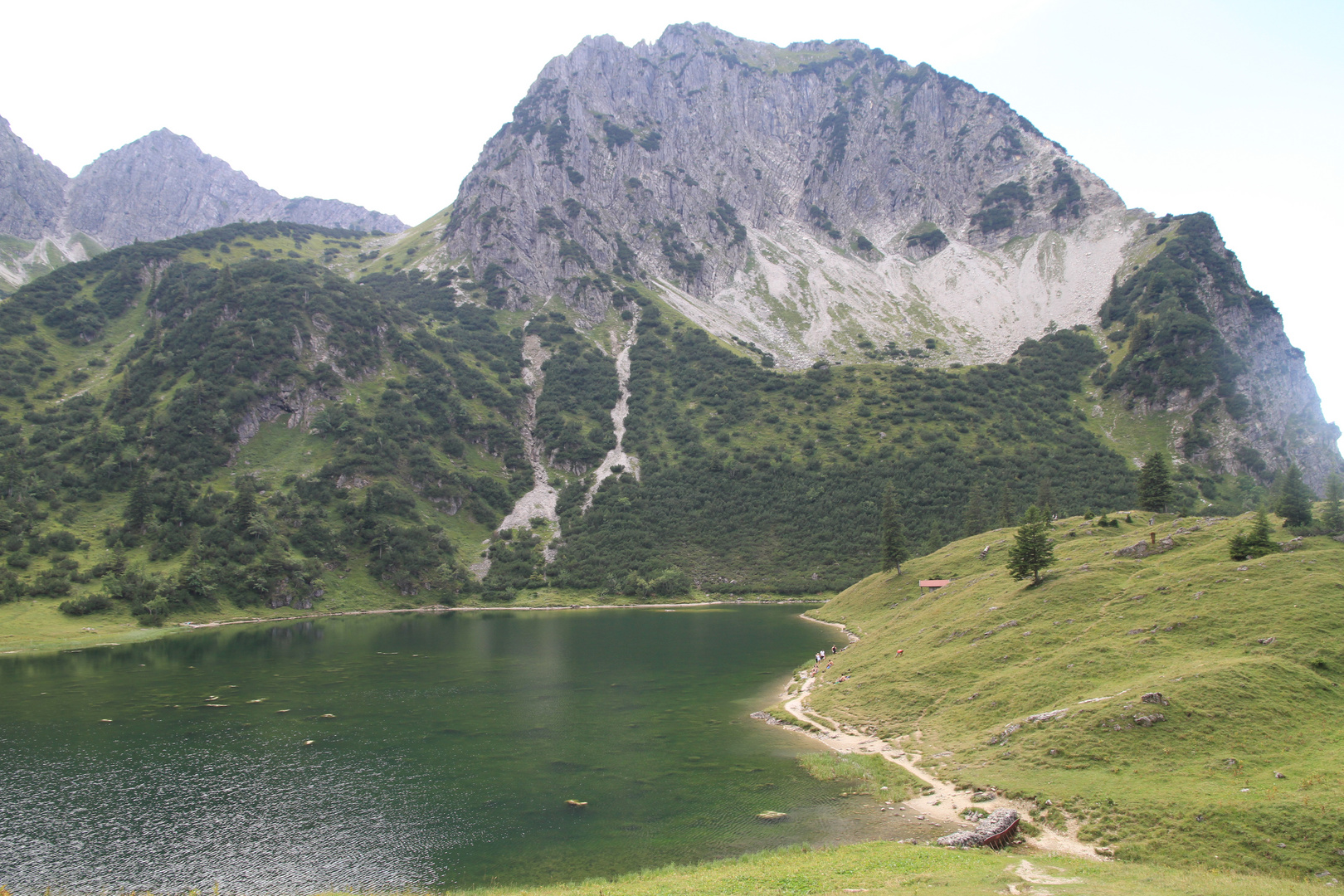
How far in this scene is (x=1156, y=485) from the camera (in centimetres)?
8181

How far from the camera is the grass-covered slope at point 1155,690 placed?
2545cm

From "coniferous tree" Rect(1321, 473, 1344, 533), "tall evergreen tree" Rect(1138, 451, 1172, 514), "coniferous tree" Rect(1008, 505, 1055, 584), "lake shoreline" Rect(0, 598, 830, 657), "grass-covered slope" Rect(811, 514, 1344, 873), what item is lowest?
"lake shoreline" Rect(0, 598, 830, 657)

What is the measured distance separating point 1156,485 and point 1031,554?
37020mm

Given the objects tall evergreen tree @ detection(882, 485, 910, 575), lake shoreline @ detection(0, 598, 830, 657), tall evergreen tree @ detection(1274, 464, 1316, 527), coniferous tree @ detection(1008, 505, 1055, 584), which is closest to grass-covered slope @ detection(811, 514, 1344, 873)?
coniferous tree @ detection(1008, 505, 1055, 584)

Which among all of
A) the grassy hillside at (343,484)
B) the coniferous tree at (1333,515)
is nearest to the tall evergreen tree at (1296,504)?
the coniferous tree at (1333,515)

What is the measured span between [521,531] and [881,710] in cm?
13602

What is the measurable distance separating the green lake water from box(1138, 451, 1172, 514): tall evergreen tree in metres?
49.5

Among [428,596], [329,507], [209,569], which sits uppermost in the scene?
[329,507]

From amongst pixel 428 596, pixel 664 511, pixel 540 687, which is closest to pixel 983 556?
pixel 540 687

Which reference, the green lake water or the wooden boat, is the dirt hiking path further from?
the green lake water

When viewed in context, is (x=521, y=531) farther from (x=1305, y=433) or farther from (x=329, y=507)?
(x=1305, y=433)

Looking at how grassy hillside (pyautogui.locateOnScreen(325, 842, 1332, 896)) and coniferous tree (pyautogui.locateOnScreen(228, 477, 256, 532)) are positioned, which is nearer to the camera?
grassy hillside (pyautogui.locateOnScreen(325, 842, 1332, 896))

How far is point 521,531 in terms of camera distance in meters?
173

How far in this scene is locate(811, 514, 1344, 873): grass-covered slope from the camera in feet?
83.5
